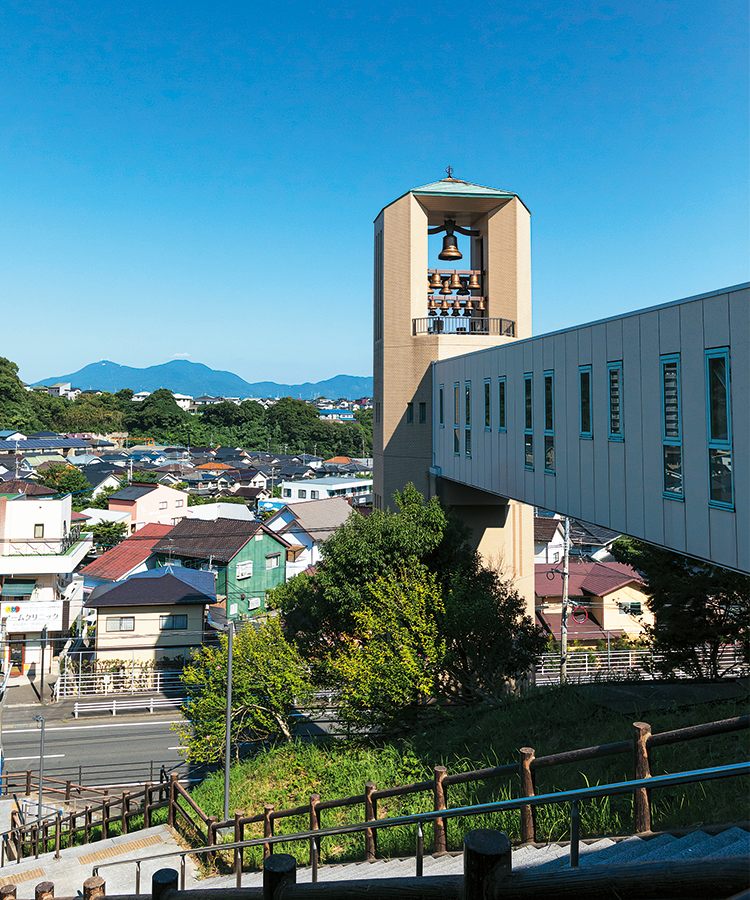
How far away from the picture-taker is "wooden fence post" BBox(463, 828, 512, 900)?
62.9 inches

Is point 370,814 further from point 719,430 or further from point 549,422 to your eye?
point 549,422

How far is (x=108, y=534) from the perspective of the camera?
4616 cm

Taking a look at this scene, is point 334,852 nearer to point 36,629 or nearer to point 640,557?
point 640,557

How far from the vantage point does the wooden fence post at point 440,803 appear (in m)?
5.55

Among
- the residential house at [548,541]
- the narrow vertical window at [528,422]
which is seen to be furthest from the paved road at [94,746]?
the residential house at [548,541]

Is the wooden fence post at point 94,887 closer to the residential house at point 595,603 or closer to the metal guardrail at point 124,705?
the metal guardrail at point 124,705

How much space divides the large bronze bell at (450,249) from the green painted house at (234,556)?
2150cm

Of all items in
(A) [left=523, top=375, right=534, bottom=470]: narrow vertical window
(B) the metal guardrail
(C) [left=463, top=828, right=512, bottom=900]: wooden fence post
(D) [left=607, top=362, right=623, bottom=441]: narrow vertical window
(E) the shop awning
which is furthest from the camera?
(E) the shop awning

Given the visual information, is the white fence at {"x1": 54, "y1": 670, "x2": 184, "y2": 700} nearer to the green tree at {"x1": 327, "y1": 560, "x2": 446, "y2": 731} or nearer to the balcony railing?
the green tree at {"x1": 327, "y1": 560, "x2": 446, "y2": 731}

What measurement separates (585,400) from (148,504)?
4825 cm

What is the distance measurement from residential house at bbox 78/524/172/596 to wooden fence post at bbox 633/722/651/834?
3493cm

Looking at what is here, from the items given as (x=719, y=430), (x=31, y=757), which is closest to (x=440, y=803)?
(x=719, y=430)

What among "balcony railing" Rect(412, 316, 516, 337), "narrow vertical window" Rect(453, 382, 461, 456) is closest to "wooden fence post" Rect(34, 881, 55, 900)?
"narrow vertical window" Rect(453, 382, 461, 456)

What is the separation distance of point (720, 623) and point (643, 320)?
6472mm
